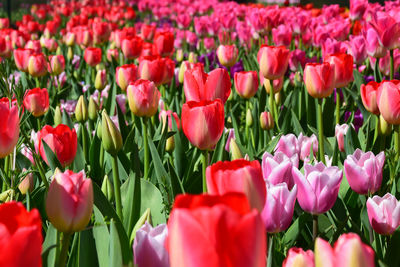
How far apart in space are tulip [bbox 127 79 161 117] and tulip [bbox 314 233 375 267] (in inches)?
44.5

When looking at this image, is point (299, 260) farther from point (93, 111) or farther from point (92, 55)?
point (92, 55)

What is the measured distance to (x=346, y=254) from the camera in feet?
2.10

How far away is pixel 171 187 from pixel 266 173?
350 mm

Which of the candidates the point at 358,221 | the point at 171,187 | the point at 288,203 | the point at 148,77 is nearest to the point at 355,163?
the point at 358,221

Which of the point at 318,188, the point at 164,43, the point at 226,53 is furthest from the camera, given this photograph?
the point at 164,43

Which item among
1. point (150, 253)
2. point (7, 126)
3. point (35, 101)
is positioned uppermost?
point (7, 126)

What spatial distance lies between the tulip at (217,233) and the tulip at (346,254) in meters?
0.15

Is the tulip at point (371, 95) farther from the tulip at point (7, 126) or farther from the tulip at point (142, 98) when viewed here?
the tulip at point (7, 126)

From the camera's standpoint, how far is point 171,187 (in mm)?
1468

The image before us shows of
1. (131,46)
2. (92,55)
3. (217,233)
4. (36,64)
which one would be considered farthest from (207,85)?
(92,55)

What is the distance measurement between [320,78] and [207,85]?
0.43 metres

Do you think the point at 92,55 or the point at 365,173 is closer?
the point at 365,173

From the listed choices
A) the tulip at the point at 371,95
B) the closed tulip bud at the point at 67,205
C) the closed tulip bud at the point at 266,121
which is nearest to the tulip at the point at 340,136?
the tulip at the point at 371,95

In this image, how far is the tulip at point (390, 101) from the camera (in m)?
1.57
